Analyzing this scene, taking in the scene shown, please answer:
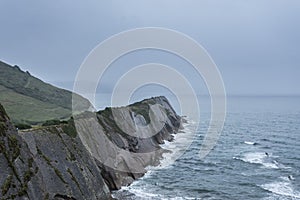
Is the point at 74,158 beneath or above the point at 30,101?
beneath

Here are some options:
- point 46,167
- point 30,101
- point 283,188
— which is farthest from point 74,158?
point 30,101

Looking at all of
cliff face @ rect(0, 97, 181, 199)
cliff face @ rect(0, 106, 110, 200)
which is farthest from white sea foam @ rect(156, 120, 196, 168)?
cliff face @ rect(0, 106, 110, 200)

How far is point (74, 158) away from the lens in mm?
35000

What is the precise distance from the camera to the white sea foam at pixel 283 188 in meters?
39.5

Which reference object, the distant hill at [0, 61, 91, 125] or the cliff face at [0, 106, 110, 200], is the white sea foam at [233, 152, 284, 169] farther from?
the distant hill at [0, 61, 91, 125]

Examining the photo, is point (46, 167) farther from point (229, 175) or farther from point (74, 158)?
point (229, 175)

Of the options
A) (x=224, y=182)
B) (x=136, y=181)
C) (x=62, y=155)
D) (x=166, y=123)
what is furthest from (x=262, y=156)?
(x=62, y=155)

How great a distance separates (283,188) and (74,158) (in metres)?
28.2

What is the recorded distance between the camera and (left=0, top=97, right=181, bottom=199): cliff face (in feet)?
79.3

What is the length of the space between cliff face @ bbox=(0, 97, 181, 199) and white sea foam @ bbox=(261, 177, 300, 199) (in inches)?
763

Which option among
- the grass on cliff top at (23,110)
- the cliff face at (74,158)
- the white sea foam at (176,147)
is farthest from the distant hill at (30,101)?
the cliff face at (74,158)

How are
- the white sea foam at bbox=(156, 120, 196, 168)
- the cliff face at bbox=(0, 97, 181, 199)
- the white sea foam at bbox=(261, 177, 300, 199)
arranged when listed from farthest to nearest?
the white sea foam at bbox=(156, 120, 196, 168) < the white sea foam at bbox=(261, 177, 300, 199) < the cliff face at bbox=(0, 97, 181, 199)

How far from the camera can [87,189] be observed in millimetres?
33375

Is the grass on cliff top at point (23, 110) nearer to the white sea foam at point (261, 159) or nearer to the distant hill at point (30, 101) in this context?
the distant hill at point (30, 101)
